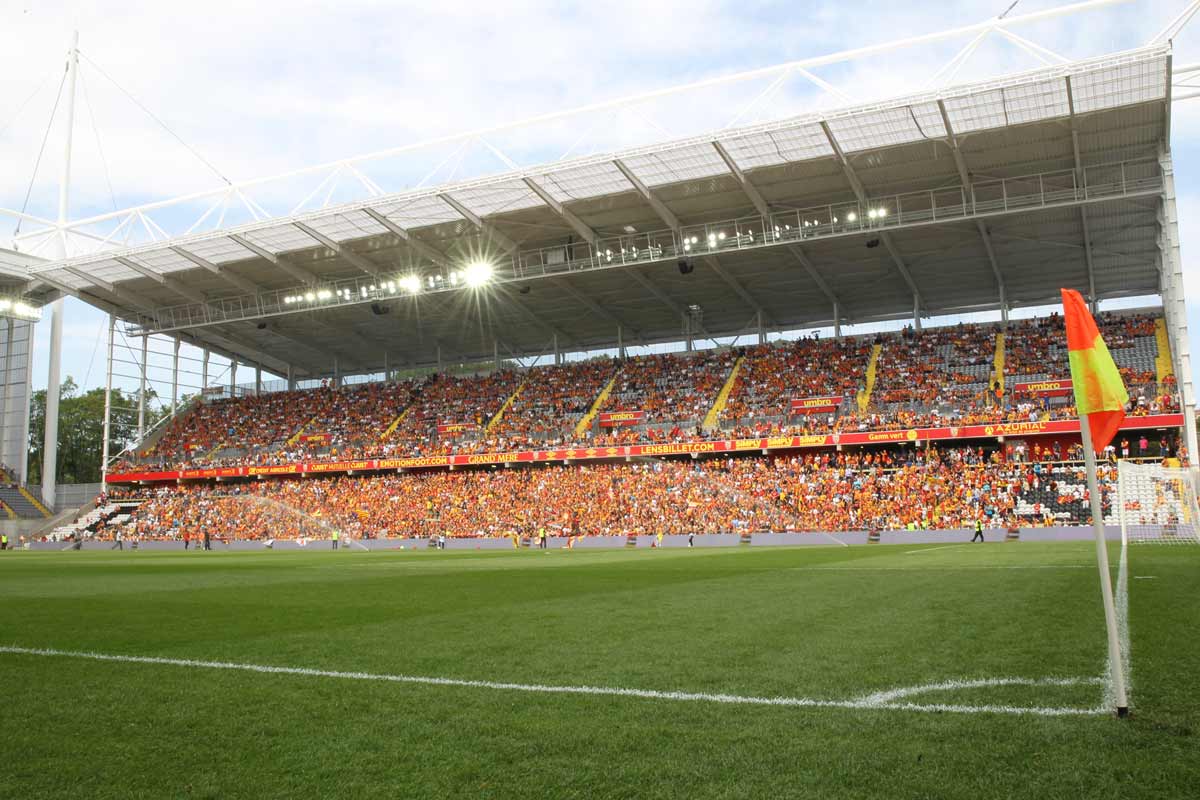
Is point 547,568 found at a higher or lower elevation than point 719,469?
lower

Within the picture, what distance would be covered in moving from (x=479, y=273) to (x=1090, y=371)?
3906 centimetres

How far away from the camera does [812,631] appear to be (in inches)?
293

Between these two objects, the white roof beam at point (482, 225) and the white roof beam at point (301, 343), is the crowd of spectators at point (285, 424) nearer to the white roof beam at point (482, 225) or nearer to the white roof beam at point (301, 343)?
the white roof beam at point (301, 343)

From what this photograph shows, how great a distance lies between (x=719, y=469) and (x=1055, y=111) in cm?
1966

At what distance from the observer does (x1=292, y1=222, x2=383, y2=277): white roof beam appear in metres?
40.2

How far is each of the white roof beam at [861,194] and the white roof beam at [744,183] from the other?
3.55m

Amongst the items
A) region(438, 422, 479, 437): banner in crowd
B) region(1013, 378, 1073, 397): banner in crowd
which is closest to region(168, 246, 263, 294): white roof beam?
region(438, 422, 479, 437): banner in crowd

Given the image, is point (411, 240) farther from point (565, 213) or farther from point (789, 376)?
point (789, 376)

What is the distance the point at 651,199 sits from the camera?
36156 mm

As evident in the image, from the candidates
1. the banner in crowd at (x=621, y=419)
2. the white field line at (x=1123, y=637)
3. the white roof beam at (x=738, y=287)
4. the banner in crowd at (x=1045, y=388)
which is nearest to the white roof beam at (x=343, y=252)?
the banner in crowd at (x=621, y=419)

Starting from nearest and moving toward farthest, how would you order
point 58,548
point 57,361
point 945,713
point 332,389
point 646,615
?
point 945,713 → point 646,615 → point 58,548 → point 57,361 → point 332,389

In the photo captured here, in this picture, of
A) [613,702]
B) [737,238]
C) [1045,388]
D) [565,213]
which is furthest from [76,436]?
[613,702]

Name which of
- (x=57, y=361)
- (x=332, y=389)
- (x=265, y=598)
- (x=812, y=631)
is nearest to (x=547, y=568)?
(x=265, y=598)

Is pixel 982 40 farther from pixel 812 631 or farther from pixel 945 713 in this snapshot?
pixel 945 713
